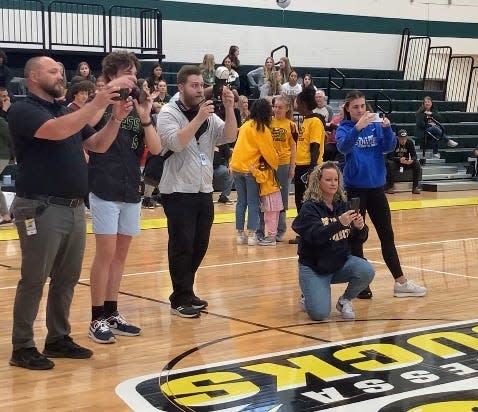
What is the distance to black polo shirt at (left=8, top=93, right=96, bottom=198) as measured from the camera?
16.4 ft

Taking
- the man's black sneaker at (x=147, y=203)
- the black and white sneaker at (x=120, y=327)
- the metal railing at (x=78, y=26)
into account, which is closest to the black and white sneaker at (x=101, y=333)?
the black and white sneaker at (x=120, y=327)

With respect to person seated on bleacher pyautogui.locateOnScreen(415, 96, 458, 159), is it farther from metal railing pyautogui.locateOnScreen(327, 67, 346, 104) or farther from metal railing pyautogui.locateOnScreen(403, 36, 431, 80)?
metal railing pyautogui.locateOnScreen(403, 36, 431, 80)

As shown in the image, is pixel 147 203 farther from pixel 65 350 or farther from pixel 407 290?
pixel 65 350

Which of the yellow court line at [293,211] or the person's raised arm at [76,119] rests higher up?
the person's raised arm at [76,119]

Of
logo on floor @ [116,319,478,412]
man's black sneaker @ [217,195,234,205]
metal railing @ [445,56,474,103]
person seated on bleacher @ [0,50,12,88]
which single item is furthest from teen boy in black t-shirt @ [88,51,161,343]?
metal railing @ [445,56,474,103]

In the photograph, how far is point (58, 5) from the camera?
17.7 m

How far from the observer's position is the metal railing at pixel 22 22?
16936mm

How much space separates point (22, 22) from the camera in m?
17.3

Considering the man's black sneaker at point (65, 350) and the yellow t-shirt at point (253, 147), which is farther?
the yellow t-shirt at point (253, 147)

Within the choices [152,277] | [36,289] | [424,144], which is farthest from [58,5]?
[36,289]

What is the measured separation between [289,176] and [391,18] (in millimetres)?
14231

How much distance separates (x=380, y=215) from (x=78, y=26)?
12.1 meters

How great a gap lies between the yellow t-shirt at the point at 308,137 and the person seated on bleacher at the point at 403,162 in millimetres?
6631

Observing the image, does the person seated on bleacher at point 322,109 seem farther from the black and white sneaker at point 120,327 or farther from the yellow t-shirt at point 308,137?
the black and white sneaker at point 120,327
